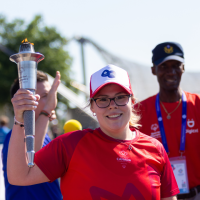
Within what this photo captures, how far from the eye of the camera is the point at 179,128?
9.11 feet

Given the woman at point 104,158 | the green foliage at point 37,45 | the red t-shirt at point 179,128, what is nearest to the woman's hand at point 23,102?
the woman at point 104,158

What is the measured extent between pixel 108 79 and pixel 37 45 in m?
22.9

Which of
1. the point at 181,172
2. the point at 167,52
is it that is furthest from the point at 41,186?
the point at 167,52

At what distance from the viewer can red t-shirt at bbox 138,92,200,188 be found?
2660 mm

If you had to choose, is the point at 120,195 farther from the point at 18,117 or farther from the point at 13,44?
the point at 13,44

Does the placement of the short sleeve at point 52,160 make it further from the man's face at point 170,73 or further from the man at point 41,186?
the man's face at point 170,73

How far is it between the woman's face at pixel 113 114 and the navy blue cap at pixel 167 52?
136cm

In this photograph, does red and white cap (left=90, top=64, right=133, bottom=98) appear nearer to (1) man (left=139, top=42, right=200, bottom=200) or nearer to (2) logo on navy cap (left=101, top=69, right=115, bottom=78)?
(2) logo on navy cap (left=101, top=69, right=115, bottom=78)

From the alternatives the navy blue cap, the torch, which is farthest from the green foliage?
the torch

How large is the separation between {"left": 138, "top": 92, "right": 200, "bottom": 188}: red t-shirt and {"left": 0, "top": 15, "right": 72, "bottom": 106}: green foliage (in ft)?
64.8

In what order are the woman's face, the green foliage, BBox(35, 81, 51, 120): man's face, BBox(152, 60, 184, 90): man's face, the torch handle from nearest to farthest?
the torch handle < the woman's face < BBox(35, 81, 51, 120): man's face < BBox(152, 60, 184, 90): man's face < the green foliage

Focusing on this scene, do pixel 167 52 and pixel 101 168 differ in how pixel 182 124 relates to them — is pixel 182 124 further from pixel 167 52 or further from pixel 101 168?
pixel 101 168

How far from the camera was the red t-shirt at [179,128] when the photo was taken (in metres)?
2.66

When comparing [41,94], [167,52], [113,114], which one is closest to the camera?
[113,114]
